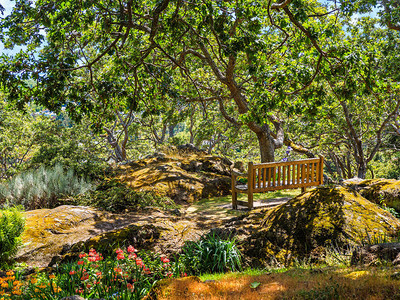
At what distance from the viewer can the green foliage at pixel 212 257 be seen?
14.7 feet

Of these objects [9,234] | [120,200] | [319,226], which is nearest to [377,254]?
[319,226]

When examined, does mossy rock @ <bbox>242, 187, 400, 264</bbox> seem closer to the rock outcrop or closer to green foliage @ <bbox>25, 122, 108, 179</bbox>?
the rock outcrop

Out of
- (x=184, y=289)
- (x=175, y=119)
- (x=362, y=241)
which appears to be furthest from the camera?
(x=175, y=119)

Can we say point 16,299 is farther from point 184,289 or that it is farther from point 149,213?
point 149,213

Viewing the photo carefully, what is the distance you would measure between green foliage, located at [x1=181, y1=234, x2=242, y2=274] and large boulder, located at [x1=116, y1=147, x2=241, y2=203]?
525cm

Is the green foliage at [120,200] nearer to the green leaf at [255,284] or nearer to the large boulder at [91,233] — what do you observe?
the large boulder at [91,233]

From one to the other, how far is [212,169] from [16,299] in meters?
9.58

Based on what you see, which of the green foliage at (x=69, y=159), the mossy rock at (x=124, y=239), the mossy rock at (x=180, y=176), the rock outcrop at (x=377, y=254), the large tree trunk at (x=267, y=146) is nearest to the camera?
the rock outcrop at (x=377, y=254)

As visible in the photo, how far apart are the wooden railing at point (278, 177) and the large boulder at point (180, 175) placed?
240cm

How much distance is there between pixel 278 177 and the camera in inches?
331

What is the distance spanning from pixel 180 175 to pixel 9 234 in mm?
6612

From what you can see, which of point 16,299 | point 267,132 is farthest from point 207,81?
point 16,299

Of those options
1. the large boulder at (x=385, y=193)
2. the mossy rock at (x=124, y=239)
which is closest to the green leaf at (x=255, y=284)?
the mossy rock at (x=124, y=239)

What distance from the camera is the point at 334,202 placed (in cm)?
498
